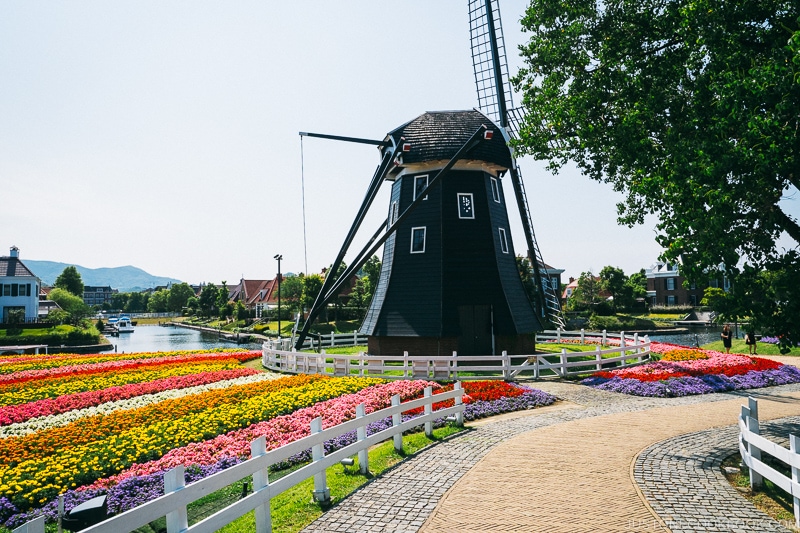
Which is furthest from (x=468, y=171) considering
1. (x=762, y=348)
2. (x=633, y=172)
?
(x=762, y=348)

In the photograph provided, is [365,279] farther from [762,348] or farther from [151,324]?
[151,324]

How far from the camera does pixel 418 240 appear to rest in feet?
77.8

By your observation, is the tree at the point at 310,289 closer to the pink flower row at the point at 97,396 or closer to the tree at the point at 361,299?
the tree at the point at 361,299

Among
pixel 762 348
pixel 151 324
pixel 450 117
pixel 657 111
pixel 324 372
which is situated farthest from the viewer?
pixel 151 324

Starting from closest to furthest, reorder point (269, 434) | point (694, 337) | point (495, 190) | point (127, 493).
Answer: point (127, 493)
point (269, 434)
point (495, 190)
point (694, 337)

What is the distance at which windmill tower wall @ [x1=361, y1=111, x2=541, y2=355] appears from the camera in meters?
22.5

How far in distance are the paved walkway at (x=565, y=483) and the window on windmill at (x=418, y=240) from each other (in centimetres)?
1121

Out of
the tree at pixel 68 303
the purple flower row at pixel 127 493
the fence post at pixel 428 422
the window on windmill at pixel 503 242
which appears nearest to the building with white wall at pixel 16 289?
the tree at pixel 68 303

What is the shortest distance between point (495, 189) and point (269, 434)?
17566 mm

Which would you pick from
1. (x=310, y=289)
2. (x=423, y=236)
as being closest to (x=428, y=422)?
(x=423, y=236)

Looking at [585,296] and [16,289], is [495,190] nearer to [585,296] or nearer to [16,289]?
[585,296]

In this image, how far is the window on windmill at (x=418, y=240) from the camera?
23.5 metres

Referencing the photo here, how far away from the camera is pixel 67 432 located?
38.6ft

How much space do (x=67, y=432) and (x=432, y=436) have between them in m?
8.38
